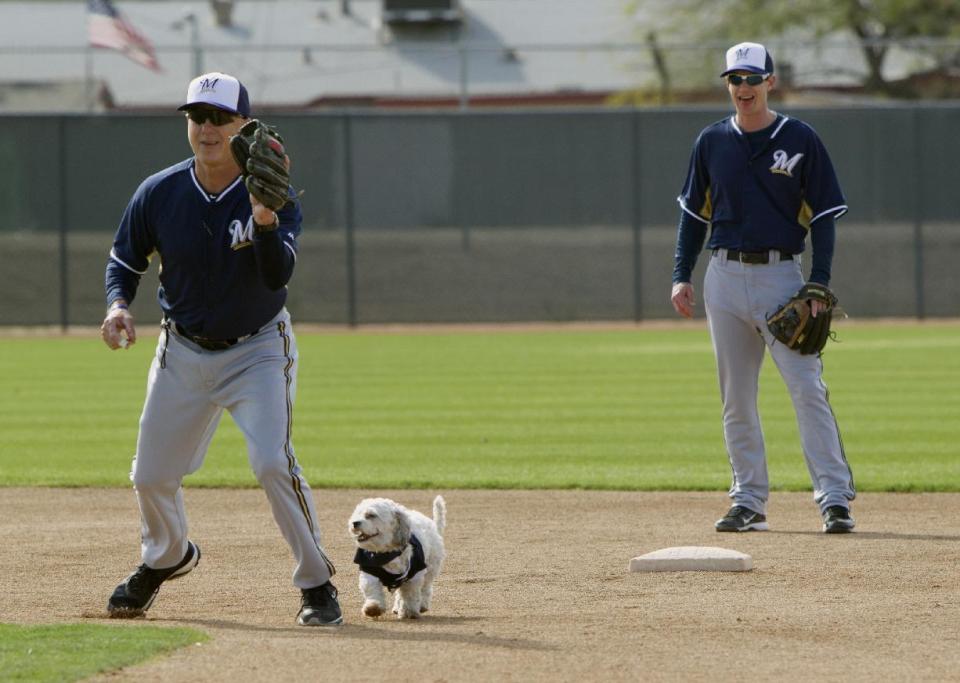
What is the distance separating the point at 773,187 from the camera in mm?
7535

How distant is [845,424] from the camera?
1215 centimetres

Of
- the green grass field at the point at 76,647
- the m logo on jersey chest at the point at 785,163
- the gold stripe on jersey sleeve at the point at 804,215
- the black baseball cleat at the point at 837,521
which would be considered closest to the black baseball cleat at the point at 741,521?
the black baseball cleat at the point at 837,521

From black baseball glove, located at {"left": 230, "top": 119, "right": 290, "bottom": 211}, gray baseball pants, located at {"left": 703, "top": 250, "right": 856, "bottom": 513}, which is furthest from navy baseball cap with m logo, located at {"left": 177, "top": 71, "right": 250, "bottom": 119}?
gray baseball pants, located at {"left": 703, "top": 250, "right": 856, "bottom": 513}

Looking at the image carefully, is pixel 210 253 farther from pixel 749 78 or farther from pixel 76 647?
pixel 749 78

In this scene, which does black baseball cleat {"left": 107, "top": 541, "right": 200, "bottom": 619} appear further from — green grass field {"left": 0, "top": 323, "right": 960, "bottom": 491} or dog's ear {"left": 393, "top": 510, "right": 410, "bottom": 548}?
green grass field {"left": 0, "top": 323, "right": 960, "bottom": 491}

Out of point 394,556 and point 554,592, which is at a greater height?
point 394,556

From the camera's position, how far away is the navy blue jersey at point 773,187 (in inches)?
296

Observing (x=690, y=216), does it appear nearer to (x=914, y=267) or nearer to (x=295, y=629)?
(x=295, y=629)

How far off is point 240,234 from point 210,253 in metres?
0.15

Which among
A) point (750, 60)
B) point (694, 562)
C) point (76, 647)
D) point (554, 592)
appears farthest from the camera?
point (750, 60)

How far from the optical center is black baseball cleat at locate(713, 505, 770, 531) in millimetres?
7629

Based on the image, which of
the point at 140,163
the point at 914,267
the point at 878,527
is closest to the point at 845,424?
the point at 878,527

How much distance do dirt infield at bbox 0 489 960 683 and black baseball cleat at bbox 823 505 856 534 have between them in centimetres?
5

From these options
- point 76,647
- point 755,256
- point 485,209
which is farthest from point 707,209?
point 485,209
